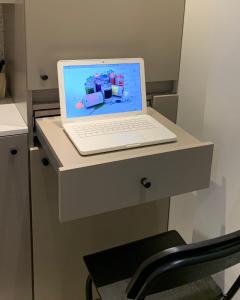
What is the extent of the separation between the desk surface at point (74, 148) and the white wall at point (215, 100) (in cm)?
14

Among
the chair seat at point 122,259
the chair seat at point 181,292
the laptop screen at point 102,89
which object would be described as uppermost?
the laptop screen at point 102,89

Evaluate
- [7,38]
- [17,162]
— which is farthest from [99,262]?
[7,38]

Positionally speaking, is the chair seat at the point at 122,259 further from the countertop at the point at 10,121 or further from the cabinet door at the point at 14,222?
the countertop at the point at 10,121

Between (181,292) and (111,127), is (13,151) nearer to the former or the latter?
(111,127)

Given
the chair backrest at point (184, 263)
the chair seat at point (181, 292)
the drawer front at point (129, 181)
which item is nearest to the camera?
the chair backrest at point (184, 263)

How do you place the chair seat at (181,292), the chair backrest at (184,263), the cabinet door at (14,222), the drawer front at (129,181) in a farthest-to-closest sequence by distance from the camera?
the cabinet door at (14,222), the chair seat at (181,292), the drawer front at (129,181), the chair backrest at (184,263)

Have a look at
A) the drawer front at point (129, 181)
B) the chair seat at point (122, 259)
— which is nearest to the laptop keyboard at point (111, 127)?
the drawer front at point (129, 181)

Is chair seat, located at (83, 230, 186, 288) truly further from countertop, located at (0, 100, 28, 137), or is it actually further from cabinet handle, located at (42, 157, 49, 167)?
countertop, located at (0, 100, 28, 137)

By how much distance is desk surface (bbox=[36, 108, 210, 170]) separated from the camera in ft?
4.18

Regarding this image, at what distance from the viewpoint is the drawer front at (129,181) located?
1246 millimetres

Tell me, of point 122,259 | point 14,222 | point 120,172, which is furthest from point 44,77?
point 122,259

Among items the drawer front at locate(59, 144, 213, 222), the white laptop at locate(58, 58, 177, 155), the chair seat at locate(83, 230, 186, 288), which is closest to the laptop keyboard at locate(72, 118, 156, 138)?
the white laptop at locate(58, 58, 177, 155)

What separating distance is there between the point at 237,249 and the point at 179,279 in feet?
0.50

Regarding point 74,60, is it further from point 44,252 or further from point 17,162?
point 44,252
